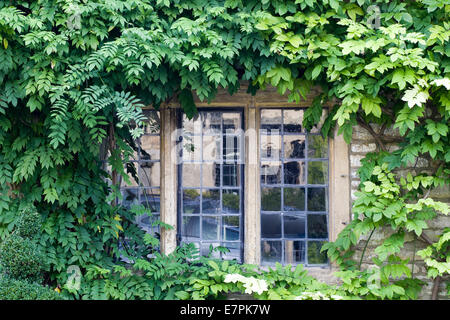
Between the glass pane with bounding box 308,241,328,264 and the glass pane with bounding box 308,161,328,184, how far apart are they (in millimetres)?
647

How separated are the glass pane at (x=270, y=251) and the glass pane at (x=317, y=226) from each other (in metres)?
0.36

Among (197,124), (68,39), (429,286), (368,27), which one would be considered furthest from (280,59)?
(429,286)

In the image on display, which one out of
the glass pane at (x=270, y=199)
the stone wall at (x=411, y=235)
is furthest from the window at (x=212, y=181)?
the stone wall at (x=411, y=235)

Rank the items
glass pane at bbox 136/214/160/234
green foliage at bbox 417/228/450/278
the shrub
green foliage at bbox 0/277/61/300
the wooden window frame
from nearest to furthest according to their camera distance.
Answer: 1. green foliage at bbox 0/277/61/300
2. the shrub
3. green foliage at bbox 417/228/450/278
4. the wooden window frame
5. glass pane at bbox 136/214/160/234

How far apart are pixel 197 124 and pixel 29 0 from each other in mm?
1964

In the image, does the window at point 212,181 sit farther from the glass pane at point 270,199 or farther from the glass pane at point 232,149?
the glass pane at point 270,199

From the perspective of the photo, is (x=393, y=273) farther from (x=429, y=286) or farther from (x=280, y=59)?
(x=280, y=59)

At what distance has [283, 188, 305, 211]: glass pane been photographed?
4938 mm

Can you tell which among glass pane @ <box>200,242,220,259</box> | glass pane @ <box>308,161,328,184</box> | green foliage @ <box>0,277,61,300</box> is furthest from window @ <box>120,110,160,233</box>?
glass pane @ <box>308,161,328,184</box>

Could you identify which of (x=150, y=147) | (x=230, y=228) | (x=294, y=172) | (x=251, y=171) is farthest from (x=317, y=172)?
(x=150, y=147)

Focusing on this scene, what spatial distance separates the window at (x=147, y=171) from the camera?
16.3ft

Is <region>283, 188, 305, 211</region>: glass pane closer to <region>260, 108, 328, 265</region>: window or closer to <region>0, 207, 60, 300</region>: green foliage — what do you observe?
<region>260, 108, 328, 265</region>: window

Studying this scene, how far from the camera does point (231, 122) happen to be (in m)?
5.00

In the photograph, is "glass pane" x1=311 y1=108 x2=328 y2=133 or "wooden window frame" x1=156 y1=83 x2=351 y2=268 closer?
"wooden window frame" x1=156 y1=83 x2=351 y2=268
